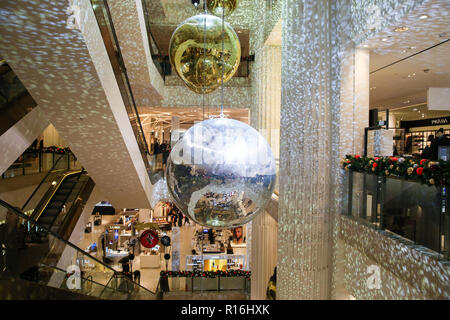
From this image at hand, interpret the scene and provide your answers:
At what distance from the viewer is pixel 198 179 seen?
1495mm

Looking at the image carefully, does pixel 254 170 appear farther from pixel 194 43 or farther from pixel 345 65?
pixel 345 65

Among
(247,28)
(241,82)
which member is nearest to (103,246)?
(241,82)

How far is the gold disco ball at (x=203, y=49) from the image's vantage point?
7.03 feet

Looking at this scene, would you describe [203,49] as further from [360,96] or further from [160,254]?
[160,254]

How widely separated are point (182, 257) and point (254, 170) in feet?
42.9

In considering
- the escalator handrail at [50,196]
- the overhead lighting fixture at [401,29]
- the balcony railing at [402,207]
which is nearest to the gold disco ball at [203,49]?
the balcony railing at [402,207]

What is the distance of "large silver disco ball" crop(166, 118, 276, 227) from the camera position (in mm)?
1491

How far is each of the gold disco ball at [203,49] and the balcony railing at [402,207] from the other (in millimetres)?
2237

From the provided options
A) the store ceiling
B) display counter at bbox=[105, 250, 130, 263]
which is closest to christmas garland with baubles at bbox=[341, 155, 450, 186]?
the store ceiling

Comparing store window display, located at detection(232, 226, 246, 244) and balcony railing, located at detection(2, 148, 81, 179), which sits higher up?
balcony railing, located at detection(2, 148, 81, 179)

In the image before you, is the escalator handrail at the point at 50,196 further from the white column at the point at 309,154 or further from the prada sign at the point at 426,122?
the prada sign at the point at 426,122

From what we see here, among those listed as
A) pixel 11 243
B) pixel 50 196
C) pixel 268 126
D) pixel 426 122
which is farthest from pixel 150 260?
pixel 426 122

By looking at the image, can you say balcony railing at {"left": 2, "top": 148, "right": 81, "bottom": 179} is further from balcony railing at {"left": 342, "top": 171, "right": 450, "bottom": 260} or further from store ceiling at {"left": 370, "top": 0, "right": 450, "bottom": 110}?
store ceiling at {"left": 370, "top": 0, "right": 450, "bottom": 110}

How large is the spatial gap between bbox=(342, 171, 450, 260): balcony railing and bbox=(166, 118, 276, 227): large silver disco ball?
209cm
